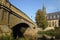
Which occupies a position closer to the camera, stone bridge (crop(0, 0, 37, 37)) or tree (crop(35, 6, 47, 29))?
stone bridge (crop(0, 0, 37, 37))

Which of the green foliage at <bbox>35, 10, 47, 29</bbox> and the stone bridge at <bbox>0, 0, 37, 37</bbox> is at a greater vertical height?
the stone bridge at <bbox>0, 0, 37, 37</bbox>

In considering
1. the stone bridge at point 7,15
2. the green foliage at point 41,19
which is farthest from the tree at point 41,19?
the stone bridge at point 7,15

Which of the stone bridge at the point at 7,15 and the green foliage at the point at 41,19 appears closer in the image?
the stone bridge at the point at 7,15

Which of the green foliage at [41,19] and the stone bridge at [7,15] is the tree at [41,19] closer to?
the green foliage at [41,19]

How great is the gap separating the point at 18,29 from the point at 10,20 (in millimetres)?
15648

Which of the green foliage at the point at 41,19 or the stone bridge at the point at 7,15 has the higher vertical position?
the stone bridge at the point at 7,15

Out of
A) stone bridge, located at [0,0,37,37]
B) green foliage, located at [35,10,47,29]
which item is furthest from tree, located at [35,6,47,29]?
stone bridge, located at [0,0,37,37]

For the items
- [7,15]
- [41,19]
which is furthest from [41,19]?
[7,15]

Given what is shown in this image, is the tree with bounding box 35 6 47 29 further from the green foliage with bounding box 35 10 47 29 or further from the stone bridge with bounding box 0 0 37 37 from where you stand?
the stone bridge with bounding box 0 0 37 37

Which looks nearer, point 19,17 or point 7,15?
point 7,15

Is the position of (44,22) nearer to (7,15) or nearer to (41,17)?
(41,17)

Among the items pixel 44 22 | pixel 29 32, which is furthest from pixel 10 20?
pixel 44 22

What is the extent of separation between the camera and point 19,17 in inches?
1057

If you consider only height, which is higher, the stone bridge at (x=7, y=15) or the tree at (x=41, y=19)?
the stone bridge at (x=7, y=15)
